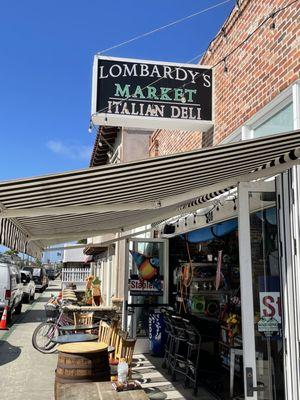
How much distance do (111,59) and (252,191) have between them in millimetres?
4075

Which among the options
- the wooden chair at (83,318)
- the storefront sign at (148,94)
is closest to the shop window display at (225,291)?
the wooden chair at (83,318)

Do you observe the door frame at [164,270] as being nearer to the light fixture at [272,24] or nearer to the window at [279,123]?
the window at [279,123]

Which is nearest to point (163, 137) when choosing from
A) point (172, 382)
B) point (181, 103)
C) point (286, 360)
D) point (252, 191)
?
point (181, 103)

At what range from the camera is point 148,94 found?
24.8 ft

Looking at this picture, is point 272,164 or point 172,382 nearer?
point 272,164

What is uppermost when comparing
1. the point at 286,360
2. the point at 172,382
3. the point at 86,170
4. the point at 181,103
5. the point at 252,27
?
the point at 252,27

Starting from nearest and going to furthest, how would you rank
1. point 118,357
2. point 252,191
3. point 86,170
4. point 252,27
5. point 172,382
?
1. point 86,170
2. point 252,191
3. point 252,27
4. point 118,357
5. point 172,382

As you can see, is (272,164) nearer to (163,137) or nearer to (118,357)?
(118,357)

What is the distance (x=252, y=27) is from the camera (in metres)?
6.33

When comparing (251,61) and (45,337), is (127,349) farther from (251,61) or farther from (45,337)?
(45,337)

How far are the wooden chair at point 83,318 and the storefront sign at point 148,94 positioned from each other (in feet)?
16.1

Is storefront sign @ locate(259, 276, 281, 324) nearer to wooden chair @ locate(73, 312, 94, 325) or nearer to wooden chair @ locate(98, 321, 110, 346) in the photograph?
wooden chair @ locate(98, 321, 110, 346)

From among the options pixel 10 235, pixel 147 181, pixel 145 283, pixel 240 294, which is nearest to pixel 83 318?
pixel 145 283

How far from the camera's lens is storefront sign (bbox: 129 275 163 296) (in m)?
10.6
